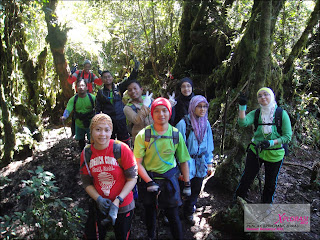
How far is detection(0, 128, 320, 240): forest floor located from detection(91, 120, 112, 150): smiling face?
76.6 inches

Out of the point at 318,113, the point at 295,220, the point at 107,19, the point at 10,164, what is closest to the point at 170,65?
the point at 107,19

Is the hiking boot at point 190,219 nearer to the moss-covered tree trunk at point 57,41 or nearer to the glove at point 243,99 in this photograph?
the glove at point 243,99

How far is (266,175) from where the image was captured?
3797 mm

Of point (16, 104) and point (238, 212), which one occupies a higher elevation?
point (16, 104)

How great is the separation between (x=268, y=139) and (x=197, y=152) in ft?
3.94

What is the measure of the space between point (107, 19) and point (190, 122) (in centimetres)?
1269

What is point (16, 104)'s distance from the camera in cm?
753

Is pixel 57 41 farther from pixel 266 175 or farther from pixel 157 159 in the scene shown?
pixel 266 175

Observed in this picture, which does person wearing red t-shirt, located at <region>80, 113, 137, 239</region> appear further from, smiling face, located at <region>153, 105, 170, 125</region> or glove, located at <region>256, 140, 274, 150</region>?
glove, located at <region>256, 140, 274, 150</region>

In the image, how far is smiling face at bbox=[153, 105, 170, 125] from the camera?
9.53 feet

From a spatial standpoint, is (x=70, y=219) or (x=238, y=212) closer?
(x=70, y=219)

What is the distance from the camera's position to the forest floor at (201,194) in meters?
3.70

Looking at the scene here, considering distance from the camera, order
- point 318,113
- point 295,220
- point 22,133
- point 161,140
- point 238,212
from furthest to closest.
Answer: point 318,113 → point 22,133 → point 295,220 → point 238,212 → point 161,140

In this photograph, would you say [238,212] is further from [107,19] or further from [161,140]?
[107,19]
